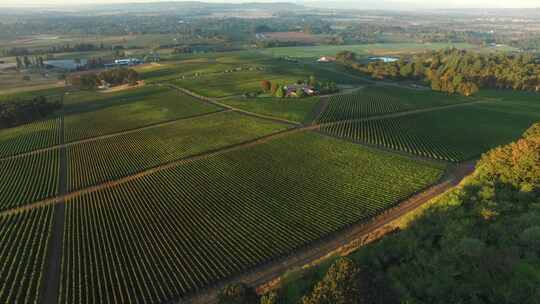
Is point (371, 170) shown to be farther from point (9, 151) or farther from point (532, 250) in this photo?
point (9, 151)

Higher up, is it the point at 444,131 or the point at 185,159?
the point at 444,131

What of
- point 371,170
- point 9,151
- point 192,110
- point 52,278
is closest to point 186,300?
point 52,278

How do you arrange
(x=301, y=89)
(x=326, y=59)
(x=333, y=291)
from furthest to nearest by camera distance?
(x=326, y=59), (x=301, y=89), (x=333, y=291)

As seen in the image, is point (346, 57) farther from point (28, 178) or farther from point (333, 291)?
point (333, 291)

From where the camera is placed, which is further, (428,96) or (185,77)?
(185,77)

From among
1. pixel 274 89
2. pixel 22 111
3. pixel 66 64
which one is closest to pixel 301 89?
pixel 274 89

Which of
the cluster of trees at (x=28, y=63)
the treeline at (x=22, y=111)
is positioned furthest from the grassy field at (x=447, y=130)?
the cluster of trees at (x=28, y=63)
